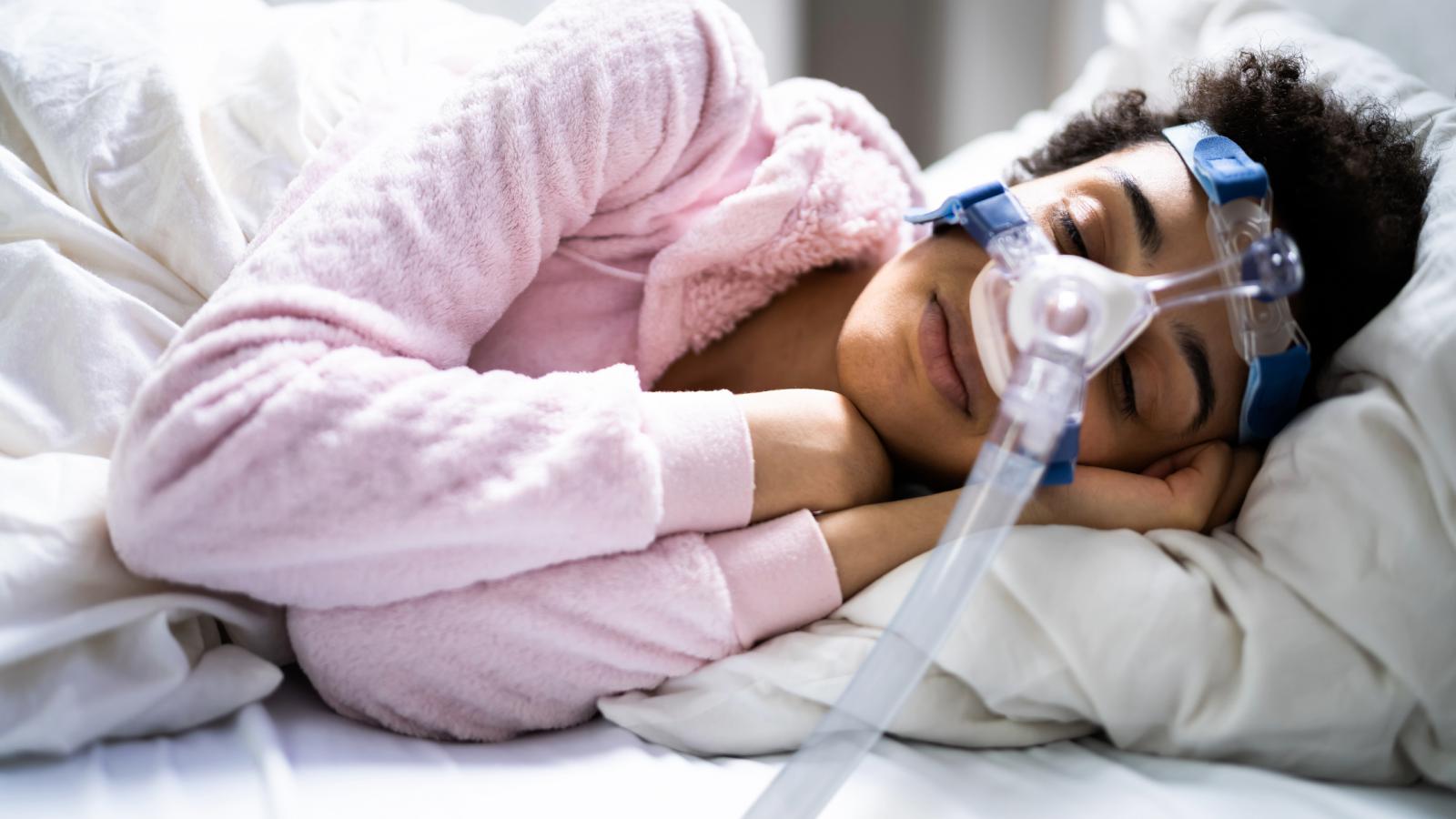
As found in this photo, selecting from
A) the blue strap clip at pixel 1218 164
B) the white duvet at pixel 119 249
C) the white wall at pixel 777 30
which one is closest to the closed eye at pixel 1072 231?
the blue strap clip at pixel 1218 164

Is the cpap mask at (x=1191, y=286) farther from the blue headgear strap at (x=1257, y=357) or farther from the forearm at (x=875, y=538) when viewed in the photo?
the forearm at (x=875, y=538)

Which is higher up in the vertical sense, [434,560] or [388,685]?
[434,560]

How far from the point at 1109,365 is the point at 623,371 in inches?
15.9

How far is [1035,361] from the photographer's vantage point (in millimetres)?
710

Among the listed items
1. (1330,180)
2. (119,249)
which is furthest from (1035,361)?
(119,249)

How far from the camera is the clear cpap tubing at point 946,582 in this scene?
659 mm

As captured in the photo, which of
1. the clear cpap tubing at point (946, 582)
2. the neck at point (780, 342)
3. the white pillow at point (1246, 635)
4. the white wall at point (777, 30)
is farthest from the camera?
Result: the white wall at point (777, 30)

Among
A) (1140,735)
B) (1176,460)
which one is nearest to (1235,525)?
(1176,460)

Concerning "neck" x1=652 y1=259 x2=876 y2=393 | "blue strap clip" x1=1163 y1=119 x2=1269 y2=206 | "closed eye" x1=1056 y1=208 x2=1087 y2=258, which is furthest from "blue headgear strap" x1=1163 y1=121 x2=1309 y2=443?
"neck" x1=652 y1=259 x2=876 y2=393

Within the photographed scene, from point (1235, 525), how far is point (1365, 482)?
11 cm

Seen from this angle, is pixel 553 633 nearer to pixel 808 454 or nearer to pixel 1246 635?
pixel 808 454

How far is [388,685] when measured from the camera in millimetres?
772

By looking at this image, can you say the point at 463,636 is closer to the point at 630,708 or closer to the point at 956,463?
the point at 630,708

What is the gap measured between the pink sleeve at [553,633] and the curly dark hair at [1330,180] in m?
0.49
